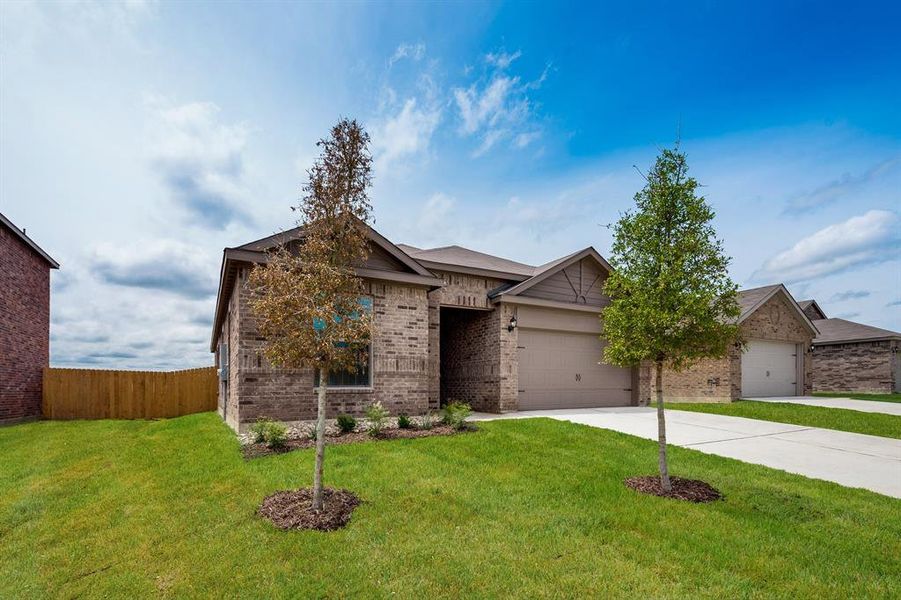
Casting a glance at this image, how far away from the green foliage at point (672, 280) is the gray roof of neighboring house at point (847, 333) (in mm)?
21945

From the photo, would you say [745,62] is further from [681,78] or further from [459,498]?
[459,498]

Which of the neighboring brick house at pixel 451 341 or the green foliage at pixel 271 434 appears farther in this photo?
the neighboring brick house at pixel 451 341

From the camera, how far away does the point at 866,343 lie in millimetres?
23953

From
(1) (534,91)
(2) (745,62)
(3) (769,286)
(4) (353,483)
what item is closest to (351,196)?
(4) (353,483)

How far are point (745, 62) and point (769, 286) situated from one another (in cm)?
1278

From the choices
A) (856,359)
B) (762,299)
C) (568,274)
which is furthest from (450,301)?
(856,359)

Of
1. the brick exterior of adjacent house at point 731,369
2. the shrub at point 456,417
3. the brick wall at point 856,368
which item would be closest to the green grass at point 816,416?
the brick exterior of adjacent house at point 731,369

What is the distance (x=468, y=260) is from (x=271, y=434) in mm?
8863

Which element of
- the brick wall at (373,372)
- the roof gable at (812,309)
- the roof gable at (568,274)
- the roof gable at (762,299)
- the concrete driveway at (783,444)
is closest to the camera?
the concrete driveway at (783,444)

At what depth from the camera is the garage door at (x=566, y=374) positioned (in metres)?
14.1

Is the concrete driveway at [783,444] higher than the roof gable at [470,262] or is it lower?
lower

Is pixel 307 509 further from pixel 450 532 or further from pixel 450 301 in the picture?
pixel 450 301

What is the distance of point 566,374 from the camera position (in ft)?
48.9

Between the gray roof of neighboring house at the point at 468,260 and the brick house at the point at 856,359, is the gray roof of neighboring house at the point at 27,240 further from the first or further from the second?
the brick house at the point at 856,359
